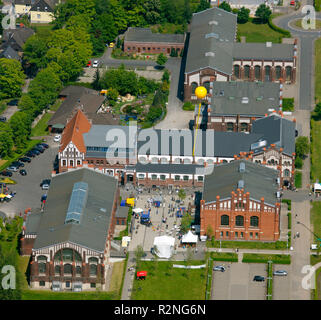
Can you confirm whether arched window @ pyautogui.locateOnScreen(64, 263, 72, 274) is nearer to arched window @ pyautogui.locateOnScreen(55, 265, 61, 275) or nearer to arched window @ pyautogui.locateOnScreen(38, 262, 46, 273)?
arched window @ pyautogui.locateOnScreen(55, 265, 61, 275)

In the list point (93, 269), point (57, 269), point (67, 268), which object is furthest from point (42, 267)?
point (93, 269)

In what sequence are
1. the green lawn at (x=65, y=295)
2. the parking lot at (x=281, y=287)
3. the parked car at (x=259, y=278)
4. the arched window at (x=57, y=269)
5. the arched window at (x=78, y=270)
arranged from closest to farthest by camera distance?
the green lawn at (x=65, y=295) < the parking lot at (x=281, y=287) < the arched window at (x=78, y=270) < the arched window at (x=57, y=269) < the parked car at (x=259, y=278)

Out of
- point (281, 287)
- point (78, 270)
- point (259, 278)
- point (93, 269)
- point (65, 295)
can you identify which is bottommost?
point (281, 287)

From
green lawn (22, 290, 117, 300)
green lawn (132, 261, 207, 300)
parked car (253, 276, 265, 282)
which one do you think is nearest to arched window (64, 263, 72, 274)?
green lawn (22, 290, 117, 300)

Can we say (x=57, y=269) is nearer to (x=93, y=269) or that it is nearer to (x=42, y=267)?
(x=42, y=267)

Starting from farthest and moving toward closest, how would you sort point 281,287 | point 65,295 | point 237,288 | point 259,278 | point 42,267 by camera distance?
point 259,278 → point 281,287 → point 237,288 → point 42,267 → point 65,295

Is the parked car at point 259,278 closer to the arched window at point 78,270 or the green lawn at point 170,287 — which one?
the green lawn at point 170,287

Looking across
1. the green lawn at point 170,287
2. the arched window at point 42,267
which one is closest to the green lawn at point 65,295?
the arched window at point 42,267

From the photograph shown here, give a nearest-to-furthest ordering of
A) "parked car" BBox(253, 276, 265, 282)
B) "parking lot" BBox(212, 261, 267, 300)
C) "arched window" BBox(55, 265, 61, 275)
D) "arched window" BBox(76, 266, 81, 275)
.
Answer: "parking lot" BBox(212, 261, 267, 300) → "arched window" BBox(76, 266, 81, 275) → "arched window" BBox(55, 265, 61, 275) → "parked car" BBox(253, 276, 265, 282)
